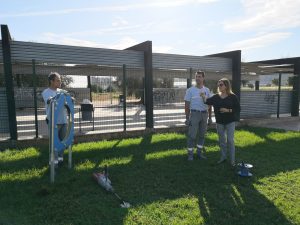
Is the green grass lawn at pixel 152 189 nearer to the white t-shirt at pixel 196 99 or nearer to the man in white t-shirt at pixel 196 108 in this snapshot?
the man in white t-shirt at pixel 196 108

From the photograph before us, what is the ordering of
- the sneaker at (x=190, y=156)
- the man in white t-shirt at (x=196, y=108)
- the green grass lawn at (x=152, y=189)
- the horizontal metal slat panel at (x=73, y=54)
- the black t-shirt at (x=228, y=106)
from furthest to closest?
1. the horizontal metal slat panel at (x=73, y=54)
2. the sneaker at (x=190, y=156)
3. the man in white t-shirt at (x=196, y=108)
4. the black t-shirt at (x=228, y=106)
5. the green grass lawn at (x=152, y=189)

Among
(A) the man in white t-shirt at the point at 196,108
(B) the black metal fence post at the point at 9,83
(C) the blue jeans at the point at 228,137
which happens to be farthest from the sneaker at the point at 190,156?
(B) the black metal fence post at the point at 9,83

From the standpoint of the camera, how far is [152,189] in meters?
5.27

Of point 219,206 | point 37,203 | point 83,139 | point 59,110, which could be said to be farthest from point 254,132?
point 37,203

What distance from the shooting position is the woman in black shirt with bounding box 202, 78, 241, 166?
624cm

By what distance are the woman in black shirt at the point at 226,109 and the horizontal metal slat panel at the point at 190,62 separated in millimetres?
4988

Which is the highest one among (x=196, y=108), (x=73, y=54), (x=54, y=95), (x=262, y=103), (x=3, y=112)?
(x=73, y=54)

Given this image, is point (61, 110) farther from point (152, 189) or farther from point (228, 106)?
point (228, 106)

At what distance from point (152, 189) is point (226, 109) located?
2273mm

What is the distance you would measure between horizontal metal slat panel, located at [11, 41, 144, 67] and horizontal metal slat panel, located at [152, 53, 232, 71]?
2.61 feet

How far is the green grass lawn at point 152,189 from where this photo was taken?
4273 millimetres

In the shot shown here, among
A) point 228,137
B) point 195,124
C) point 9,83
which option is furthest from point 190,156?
point 9,83

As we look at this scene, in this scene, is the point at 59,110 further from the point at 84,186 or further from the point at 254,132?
the point at 254,132

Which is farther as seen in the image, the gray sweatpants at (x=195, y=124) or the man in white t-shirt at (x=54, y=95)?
the gray sweatpants at (x=195, y=124)
